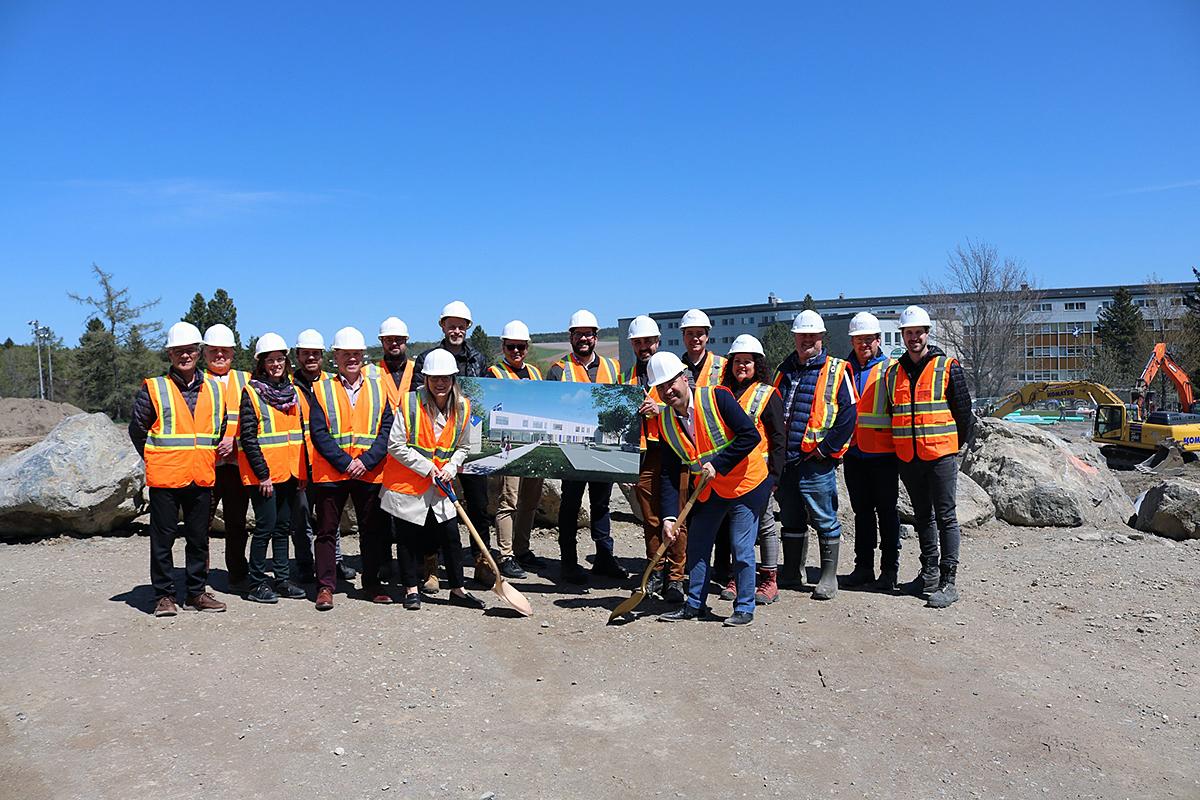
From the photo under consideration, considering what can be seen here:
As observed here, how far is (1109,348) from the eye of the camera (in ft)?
173

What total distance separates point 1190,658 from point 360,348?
6.14 meters

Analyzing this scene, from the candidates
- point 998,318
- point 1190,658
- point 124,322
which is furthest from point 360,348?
point 998,318

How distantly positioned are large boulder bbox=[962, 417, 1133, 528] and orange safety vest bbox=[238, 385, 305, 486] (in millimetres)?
8155

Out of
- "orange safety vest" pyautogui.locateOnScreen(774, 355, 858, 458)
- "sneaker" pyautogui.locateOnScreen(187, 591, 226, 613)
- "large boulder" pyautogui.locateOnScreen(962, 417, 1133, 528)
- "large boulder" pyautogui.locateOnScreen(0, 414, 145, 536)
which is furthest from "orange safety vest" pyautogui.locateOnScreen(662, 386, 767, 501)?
"large boulder" pyautogui.locateOnScreen(0, 414, 145, 536)

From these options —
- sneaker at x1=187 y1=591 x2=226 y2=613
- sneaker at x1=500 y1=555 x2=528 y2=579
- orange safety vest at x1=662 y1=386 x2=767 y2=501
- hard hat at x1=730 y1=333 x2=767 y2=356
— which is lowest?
sneaker at x1=500 y1=555 x2=528 y2=579

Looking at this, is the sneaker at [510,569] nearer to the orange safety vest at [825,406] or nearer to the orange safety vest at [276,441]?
the orange safety vest at [276,441]

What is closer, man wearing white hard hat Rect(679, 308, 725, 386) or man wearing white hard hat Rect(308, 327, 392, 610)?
man wearing white hard hat Rect(308, 327, 392, 610)

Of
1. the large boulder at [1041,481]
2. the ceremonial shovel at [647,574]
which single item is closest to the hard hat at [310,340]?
the ceremonial shovel at [647,574]

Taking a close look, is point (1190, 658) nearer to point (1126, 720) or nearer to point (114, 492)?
point (1126, 720)

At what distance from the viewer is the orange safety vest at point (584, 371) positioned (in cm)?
812

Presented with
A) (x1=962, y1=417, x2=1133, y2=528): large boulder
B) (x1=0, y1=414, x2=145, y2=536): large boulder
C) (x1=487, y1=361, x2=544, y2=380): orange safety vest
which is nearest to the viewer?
(x1=487, y1=361, x2=544, y2=380): orange safety vest

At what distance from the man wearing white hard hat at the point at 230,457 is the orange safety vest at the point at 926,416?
16.5 feet

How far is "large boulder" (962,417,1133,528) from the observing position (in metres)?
11.0

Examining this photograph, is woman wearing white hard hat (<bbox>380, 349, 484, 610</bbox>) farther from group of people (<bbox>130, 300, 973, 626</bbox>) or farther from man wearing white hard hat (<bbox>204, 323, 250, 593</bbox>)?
man wearing white hard hat (<bbox>204, 323, 250, 593</bbox>)
